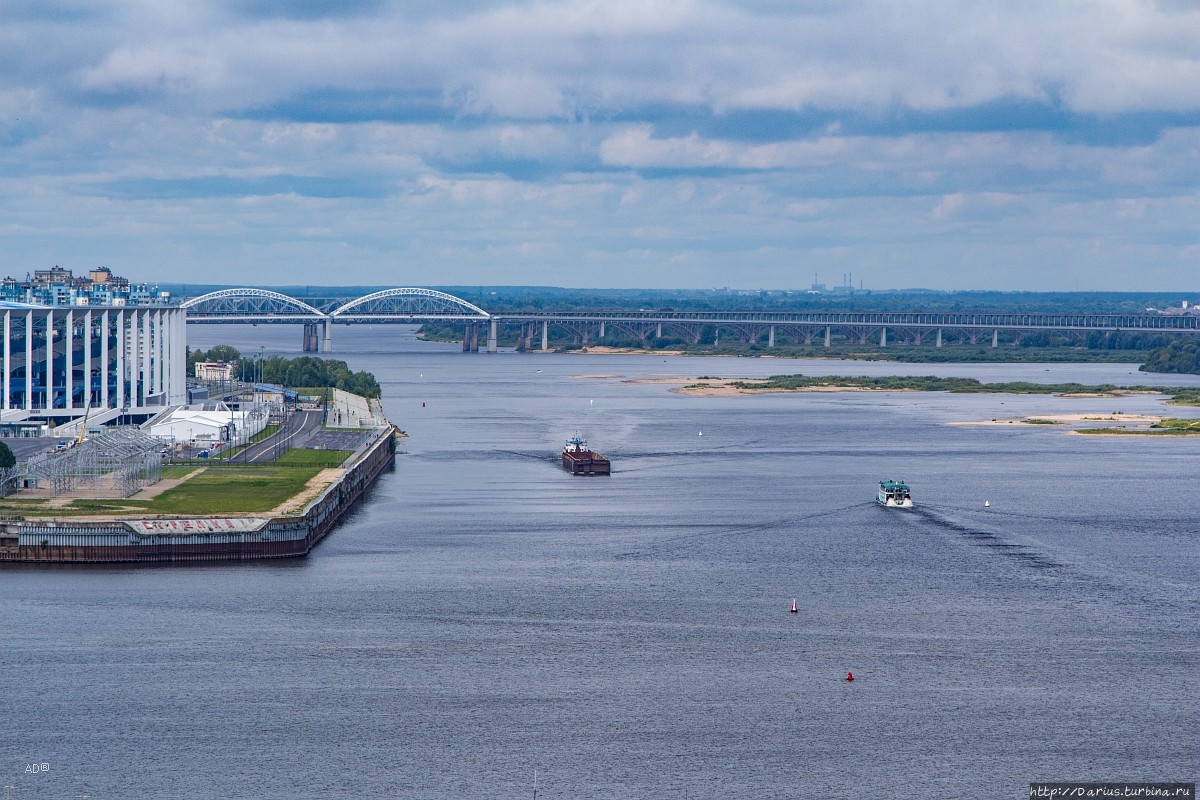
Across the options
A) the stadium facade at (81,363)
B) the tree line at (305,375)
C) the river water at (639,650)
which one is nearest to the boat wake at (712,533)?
the river water at (639,650)

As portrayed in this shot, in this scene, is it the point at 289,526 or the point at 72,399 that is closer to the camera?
the point at 289,526

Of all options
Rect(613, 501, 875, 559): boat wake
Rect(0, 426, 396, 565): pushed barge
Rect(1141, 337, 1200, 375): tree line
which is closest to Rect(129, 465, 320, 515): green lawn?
Rect(0, 426, 396, 565): pushed barge

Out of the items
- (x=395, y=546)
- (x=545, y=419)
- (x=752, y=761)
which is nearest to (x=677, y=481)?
(x=395, y=546)

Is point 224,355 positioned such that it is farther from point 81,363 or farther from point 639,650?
point 639,650

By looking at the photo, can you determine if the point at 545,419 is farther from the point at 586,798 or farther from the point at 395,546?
the point at 586,798

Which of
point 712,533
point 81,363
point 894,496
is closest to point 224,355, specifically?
point 81,363
